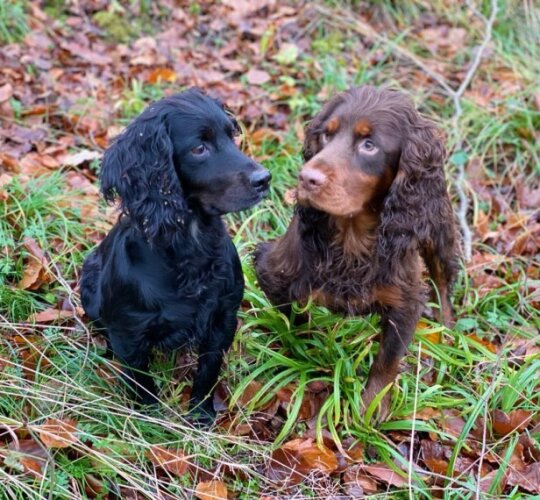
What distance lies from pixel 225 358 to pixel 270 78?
2900 mm

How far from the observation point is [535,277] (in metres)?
4.05

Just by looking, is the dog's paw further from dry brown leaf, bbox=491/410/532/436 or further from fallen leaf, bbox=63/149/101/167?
fallen leaf, bbox=63/149/101/167

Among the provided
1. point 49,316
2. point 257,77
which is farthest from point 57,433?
point 257,77

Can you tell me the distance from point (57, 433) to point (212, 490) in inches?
23.6

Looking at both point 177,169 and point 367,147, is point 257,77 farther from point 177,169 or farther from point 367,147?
point 177,169

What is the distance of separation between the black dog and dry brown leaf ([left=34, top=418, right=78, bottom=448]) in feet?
1.11

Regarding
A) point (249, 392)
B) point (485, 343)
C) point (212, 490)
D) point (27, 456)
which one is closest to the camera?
point (27, 456)

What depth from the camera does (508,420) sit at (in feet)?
10.00

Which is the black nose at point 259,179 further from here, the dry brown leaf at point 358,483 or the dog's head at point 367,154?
the dry brown leaf at point 358,483

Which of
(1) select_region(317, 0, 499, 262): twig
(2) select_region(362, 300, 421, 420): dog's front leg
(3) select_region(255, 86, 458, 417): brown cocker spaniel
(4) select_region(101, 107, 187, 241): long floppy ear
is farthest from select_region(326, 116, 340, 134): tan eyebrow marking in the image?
(1) select_region(317, 0, 499, 262): twig

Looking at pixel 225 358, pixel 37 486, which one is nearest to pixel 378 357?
pixel 225 358

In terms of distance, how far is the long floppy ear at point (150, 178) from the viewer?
8.34 ft

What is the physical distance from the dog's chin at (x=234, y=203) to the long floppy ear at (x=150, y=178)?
11cm

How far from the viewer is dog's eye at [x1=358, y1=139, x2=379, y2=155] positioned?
273cm
